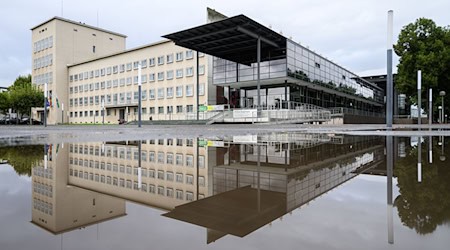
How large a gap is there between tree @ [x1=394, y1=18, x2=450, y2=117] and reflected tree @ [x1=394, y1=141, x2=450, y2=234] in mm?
36338

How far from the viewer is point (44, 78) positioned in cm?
7638

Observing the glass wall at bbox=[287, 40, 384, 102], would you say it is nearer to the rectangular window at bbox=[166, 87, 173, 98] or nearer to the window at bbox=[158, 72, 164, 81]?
the rectangular window at bbox=[166, 87, 173, 98]

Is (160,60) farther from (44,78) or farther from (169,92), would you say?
(44,78)

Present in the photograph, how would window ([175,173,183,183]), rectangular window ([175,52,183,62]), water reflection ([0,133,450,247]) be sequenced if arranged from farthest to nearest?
rectangular window ([175,52,183,62]), window ([175,173,183,183]), water reflection ([0,133,450,247])

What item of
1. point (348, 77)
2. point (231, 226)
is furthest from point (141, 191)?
point (348, 77)

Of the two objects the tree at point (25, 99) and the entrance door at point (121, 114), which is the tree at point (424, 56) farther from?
the tree at point (25, 99)

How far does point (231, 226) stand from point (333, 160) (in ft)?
10.7

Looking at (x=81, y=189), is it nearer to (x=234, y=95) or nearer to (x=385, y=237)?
(x=385, y=237)

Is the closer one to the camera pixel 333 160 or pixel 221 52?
pixel 333 160

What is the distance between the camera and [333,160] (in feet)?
14.8

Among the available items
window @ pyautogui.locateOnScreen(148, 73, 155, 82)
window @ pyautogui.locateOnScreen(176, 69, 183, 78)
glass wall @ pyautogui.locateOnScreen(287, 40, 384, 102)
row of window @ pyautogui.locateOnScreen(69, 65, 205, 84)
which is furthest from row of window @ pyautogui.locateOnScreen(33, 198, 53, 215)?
window @ pyautogui.locateOnScreen(148, 73, 155, 82)

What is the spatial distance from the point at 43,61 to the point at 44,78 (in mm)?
4016

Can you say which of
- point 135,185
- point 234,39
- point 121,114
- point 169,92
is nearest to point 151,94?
point 169,92

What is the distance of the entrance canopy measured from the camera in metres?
32.2
